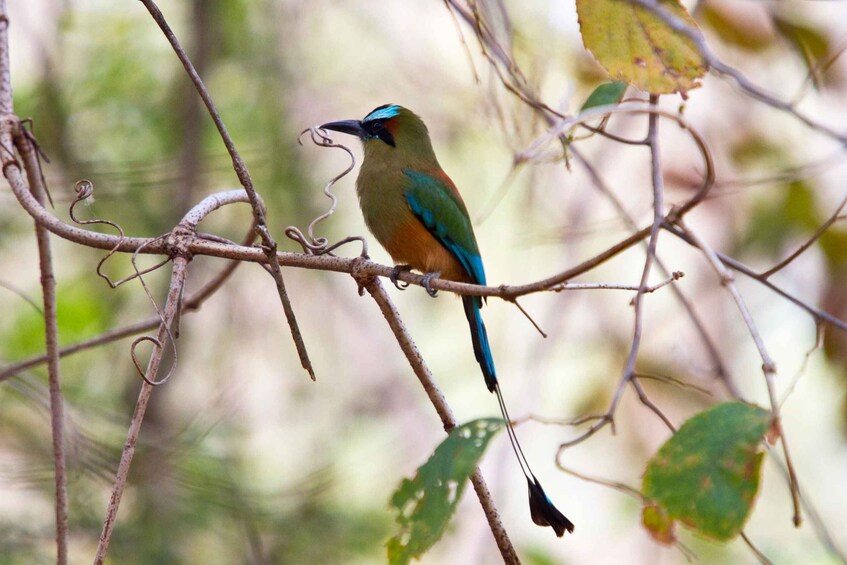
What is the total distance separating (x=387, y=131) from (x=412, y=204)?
0.40m

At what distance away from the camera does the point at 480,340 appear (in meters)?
2.98

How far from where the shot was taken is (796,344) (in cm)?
525

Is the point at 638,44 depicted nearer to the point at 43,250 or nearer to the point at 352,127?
the point at 43,250

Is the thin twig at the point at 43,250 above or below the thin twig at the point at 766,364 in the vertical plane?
above

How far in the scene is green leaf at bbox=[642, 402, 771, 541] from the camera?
1200mm

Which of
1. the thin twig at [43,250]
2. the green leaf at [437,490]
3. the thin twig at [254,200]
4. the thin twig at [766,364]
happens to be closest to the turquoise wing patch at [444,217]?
the thin twig at [43,250]

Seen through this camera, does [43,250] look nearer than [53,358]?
No

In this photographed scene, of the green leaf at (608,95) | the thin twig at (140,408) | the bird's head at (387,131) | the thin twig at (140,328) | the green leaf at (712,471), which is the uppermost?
the bird's head at (387,131)

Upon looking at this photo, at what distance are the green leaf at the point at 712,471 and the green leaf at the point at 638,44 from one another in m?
0.73

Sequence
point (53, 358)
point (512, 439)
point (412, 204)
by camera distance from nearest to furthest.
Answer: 1. point (53, 358)
2. point (512, 439)
3. point (412, 204)

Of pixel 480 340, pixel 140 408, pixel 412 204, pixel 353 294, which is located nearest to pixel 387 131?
pixel 412 204

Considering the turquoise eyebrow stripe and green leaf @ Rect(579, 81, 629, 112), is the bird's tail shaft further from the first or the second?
the turquoise eyebrow stripe

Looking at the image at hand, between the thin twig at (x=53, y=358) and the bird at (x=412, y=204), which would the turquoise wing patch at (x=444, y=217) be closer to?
the bird at (x=412, y=204)

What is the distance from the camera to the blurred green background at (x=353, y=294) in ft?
11.9
